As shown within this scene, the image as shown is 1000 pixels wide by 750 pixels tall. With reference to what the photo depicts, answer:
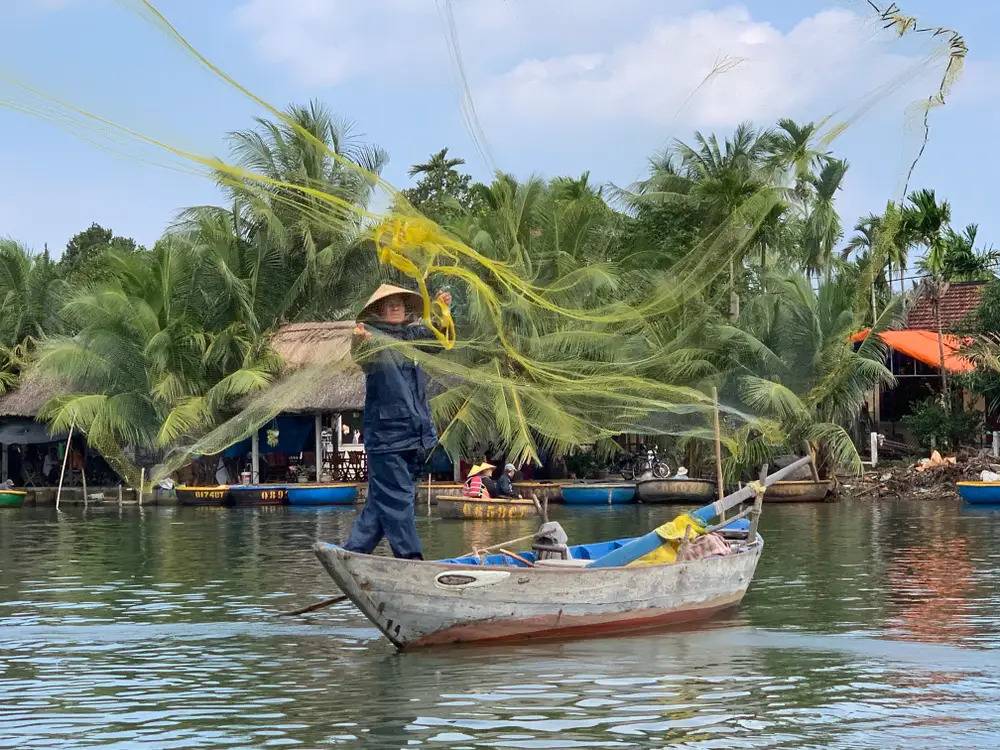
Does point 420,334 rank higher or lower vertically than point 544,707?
higher

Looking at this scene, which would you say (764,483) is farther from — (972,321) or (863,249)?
(863,249)

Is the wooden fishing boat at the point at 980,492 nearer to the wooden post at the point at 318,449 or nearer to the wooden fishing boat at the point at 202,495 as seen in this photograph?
the wooden post at the point at 318,449

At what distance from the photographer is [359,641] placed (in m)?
11.0

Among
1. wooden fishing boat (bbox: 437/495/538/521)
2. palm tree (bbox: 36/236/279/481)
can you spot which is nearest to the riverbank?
wooden fishing boat (bbox: 437/495/538/521)

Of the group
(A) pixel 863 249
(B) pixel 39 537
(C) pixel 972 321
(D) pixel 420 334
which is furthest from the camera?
(A) pixel 863 249

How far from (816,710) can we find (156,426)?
26443 millimetres

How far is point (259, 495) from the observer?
3133 cm

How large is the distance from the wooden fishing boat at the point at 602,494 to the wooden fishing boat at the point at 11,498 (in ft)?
41.3

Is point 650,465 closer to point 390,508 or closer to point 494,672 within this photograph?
point 390,508

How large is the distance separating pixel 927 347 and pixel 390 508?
26184 millimetres

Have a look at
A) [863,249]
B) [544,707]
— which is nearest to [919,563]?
[544,707]

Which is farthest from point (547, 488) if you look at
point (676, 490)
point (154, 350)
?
point (154, 350)

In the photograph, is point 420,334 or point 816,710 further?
point 420,334

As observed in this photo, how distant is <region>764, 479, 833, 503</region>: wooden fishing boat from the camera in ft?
96.7
